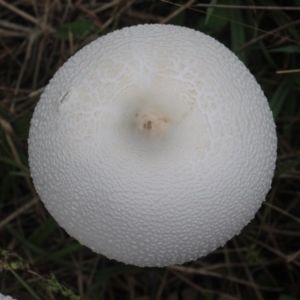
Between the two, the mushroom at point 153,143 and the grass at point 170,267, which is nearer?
the mushroom at point 153,143

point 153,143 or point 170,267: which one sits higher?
point 153,143

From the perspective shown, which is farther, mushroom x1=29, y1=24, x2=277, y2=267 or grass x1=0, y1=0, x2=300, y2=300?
grass x1=0, y1=0, x2=300, y2=300

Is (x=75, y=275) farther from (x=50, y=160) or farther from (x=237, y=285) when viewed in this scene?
(x=50, y=160)

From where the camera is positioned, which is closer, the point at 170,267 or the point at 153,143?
Result: the point at 153,143
